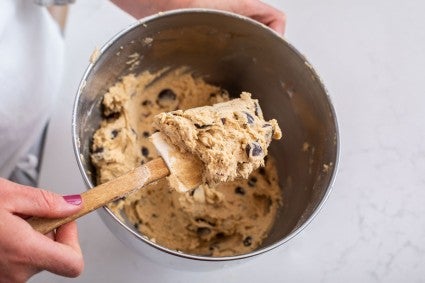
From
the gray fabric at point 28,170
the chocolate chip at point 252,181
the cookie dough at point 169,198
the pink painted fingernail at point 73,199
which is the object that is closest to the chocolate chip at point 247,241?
the cookie dough at point 169,198

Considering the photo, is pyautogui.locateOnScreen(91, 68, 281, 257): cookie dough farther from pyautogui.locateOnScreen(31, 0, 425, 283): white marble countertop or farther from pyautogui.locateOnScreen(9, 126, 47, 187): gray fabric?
pyautogui.locateOnScreen(9, 126, 47, 187): gray fabric

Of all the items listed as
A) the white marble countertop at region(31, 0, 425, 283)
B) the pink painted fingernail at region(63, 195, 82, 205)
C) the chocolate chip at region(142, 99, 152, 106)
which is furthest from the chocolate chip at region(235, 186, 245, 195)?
the pink painted fingernail at region(63, 195, 82, 205)

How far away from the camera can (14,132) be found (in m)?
0.91

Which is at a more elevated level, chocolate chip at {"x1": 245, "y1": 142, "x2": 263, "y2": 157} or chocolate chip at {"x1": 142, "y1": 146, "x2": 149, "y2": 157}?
chocolate chip at {"x1": 245, "y1": 142, "x2": 263, "y2": 157}

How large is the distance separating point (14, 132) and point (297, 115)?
528mm

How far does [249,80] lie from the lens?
899 millimetres

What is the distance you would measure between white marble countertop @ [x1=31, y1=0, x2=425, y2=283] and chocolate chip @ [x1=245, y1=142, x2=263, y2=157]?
25 centimetres

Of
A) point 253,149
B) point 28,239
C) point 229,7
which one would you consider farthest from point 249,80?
point 28,239

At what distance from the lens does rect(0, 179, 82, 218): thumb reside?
1.88 feet

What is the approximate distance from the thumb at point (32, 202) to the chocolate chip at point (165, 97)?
1.16ft

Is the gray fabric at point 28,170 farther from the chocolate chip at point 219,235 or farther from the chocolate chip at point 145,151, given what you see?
the chocolate chip at point 219,235

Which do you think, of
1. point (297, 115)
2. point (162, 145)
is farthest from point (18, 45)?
point (297, 115)

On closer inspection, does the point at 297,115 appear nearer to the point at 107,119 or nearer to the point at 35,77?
the point at 107,119

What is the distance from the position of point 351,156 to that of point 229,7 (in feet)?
1.21
